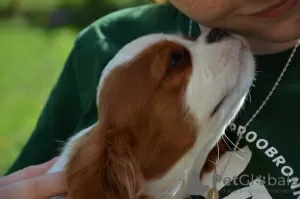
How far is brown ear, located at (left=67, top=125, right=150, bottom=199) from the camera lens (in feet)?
4.45

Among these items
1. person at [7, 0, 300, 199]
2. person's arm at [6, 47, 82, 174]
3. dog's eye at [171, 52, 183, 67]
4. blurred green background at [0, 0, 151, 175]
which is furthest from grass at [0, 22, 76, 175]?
dog's eye at [171, 52, 183, 67]

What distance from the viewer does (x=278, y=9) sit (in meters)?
→ 1.46

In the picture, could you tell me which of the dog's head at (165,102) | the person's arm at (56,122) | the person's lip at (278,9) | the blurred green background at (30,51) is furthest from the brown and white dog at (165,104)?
the blurred green background at (30,51)

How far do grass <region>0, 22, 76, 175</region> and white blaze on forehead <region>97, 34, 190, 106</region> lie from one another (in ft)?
3.65

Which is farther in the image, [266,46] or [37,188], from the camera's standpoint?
[266,46]

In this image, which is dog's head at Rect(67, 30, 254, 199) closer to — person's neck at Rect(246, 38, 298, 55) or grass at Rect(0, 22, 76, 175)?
person's neck at Rect(246, 38, 298, 55)

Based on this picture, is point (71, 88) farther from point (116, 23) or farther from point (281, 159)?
point (281, 159)

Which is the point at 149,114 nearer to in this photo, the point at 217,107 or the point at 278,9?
the point at 217,107

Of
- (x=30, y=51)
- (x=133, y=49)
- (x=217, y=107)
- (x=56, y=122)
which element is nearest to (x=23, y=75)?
(x=30, y=51)

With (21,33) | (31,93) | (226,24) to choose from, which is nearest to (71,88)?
(226,24)

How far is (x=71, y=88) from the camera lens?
1.79m

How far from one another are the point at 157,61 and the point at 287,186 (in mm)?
412

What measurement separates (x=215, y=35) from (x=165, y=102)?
0.67 feet

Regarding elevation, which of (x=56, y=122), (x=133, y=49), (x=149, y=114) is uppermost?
(x=133, y=49)
